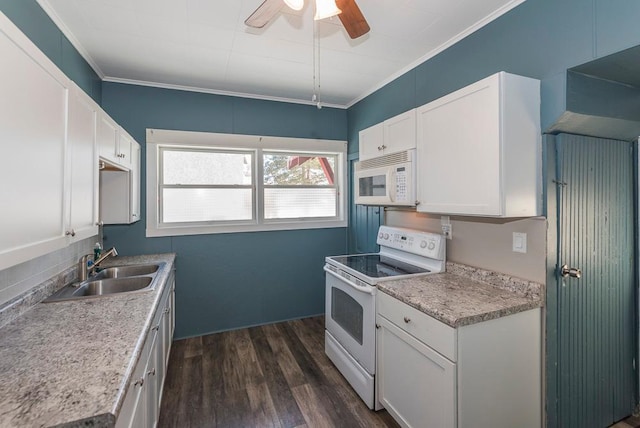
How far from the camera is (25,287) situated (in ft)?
5.20

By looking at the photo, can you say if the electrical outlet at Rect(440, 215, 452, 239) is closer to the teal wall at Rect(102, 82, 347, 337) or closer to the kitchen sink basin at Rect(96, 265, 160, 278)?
the teal wall at Rect(102, 82, 347, 337)

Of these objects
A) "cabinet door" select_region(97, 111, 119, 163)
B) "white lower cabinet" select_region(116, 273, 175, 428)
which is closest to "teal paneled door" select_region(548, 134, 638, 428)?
"white lower cabinet" select_region(116, 273, 175, 428)

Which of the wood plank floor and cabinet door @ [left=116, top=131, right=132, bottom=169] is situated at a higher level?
cabinet door @ [left=116, top=131, right=132, bottom=169]

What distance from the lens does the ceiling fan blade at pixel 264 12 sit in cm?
140

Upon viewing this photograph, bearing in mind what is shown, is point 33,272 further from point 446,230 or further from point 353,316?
point 446,230

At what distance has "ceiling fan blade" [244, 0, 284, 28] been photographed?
1.40 metres

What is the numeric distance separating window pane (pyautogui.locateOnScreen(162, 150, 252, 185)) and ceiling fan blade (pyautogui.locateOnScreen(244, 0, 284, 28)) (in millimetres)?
1965

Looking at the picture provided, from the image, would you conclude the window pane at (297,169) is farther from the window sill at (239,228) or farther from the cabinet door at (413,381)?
the cabinet door at (413,381)

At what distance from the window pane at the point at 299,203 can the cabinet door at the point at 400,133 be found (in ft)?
4.85

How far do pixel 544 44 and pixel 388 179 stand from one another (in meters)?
1.18

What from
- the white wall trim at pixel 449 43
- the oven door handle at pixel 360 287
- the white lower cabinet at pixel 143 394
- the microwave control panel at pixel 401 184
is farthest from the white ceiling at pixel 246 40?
the white lower cabinet at pixel 143 394

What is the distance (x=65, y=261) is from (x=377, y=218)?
2628 millimetres

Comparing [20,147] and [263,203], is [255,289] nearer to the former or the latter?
[263,203]

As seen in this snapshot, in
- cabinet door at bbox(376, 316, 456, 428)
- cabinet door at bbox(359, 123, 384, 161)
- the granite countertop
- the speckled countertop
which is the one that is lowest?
cabinet door at bbox(376, 316, 456, 428)
